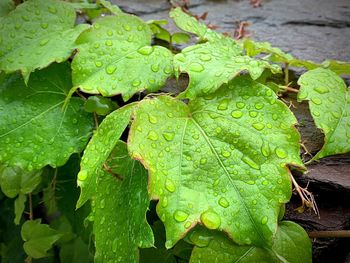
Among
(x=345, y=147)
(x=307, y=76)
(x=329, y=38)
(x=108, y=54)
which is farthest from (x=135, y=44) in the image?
(x=329, y=38)

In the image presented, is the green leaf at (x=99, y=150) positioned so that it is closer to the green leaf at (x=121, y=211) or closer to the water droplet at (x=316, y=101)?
the green leaf at (x=121, y=211)

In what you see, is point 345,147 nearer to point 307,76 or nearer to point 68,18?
point 307,76

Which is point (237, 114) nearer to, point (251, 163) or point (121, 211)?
point (251, 163)

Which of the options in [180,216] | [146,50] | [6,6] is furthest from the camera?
[6,6]

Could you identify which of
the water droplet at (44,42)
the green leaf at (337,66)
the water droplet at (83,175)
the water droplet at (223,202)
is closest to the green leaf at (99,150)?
the water droplet at (83,175)

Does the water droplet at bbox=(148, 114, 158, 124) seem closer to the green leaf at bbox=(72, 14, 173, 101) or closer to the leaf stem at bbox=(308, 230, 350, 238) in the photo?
the green leaf at bbox=(72, 14, 173, 101)

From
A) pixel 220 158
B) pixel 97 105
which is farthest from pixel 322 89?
pixel 97 105
